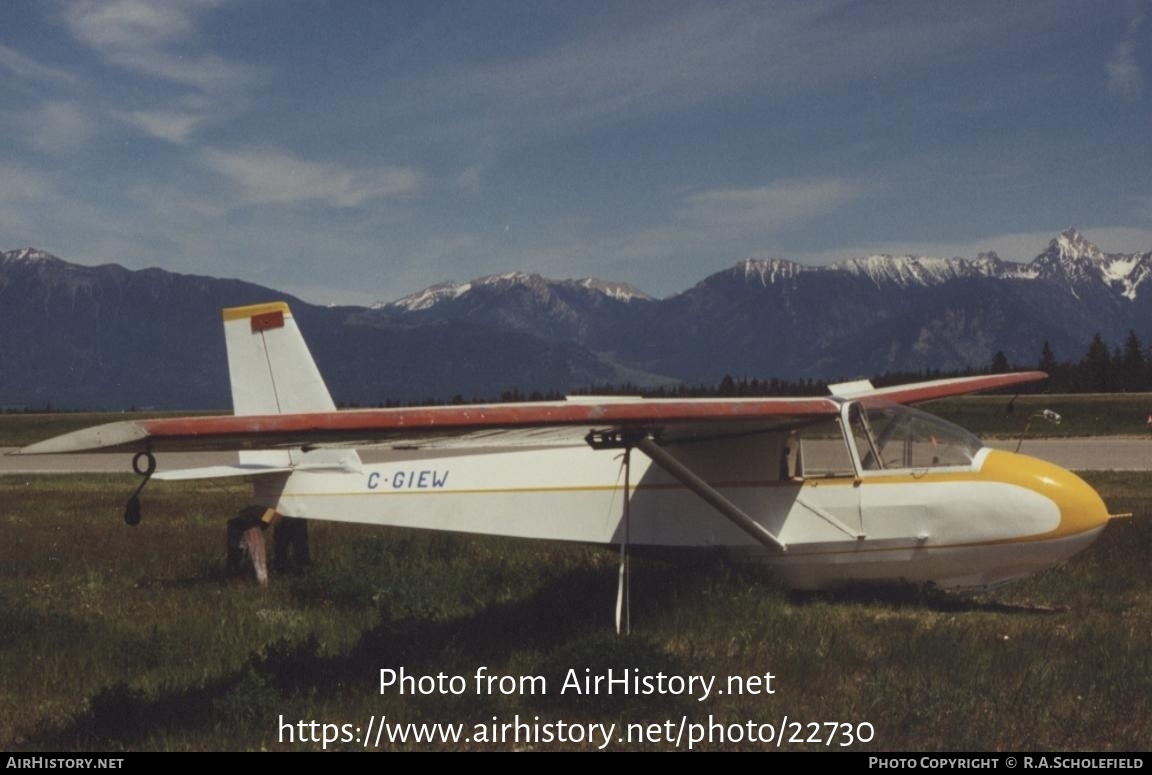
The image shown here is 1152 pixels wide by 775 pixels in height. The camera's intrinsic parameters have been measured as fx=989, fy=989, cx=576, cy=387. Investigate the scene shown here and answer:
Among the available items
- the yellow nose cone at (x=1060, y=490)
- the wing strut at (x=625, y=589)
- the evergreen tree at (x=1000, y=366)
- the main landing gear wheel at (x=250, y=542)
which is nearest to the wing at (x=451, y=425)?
the wing strut at (x=625, y=589)

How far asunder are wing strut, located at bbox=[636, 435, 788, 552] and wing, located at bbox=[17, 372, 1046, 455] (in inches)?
23.1

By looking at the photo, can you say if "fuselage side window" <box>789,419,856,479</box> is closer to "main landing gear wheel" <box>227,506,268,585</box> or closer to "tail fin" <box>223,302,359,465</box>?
"tail fin" <box>223,302,359,465</box>

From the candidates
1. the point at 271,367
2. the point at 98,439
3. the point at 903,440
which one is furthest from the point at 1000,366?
the point at 98,439

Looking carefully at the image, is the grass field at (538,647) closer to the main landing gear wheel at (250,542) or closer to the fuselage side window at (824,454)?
the main landing gear wheel at (250,542)

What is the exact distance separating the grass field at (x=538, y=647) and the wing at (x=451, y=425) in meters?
A: 1.76

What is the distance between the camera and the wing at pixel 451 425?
540 cm

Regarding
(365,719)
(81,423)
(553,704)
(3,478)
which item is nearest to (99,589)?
(365,719)

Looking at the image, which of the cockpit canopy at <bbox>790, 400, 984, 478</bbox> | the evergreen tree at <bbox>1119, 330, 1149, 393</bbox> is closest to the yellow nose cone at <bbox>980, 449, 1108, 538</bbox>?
the cockpit canopy at <bbox>790, 400, 984, 478</bbox>

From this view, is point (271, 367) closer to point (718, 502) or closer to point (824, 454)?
point (718, 502)

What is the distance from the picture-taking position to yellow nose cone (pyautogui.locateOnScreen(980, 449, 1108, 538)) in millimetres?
9320

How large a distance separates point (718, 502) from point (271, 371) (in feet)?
18.6

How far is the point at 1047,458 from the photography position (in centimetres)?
3186

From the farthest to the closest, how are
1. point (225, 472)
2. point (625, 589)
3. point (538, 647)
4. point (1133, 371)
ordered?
1. point (1133, 371)
2. point (225, 472)
3. point (625, 589)
4. point (538, 647)

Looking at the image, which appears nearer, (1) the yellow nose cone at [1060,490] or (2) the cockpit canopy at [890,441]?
(1) the yellow nose cone at [1060,490]
